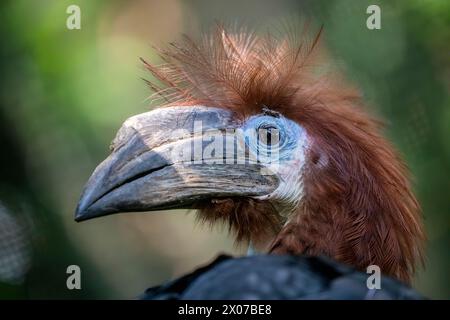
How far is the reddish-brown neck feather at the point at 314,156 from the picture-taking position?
9.94ft

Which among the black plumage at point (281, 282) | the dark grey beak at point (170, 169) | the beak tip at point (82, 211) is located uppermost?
the dark grey beak at point (170, 169)

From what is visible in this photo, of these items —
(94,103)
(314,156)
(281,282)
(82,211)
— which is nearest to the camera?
(281,282)

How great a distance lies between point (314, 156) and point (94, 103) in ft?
9.52

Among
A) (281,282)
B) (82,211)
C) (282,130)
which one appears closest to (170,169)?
(82,211)

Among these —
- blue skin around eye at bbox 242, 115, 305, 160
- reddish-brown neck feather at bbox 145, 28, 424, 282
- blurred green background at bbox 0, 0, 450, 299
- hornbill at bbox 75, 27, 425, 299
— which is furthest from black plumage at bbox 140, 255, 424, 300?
blurred green background at bbox 0, 0, 450, 299

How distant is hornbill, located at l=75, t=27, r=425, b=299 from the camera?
119 inches

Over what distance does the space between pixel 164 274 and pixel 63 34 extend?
2414 mm

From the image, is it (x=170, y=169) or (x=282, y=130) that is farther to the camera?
(x=282, y=130)

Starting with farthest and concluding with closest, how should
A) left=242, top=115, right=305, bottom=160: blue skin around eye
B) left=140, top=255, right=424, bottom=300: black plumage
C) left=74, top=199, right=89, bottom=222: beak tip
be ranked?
1. left=242, top=115, right=305, bottom=160: blue skin around eye
2. left=74, top=199, right=89, bottom=222: beak tip
3. left=140, top=255, right=424, bottom=300: black plumage

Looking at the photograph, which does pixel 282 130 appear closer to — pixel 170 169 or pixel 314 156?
pixel 314 156

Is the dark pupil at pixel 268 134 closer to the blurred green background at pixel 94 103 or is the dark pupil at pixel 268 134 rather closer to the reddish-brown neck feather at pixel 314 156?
the reddish-brown neck feather at pixel 314 156

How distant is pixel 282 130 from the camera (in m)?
3.23

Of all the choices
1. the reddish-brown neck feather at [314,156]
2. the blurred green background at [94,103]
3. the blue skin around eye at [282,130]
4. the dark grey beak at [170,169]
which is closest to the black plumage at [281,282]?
the reddish-brown neck feather at [314,156]

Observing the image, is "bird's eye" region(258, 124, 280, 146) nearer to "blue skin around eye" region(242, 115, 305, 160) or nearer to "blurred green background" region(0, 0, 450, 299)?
"blue skin around eye" region(242, 115, 305, 160)
